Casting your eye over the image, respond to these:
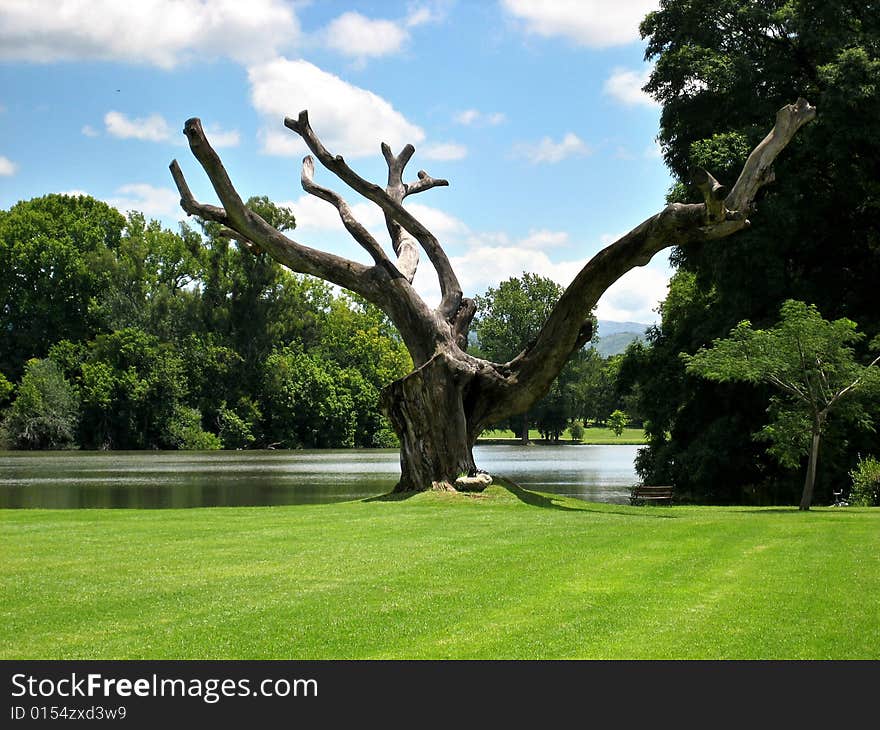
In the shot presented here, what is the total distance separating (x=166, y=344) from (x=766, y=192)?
54.7 meters

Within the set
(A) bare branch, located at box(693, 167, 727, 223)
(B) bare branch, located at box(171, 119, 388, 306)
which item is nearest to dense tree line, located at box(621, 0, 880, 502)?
(A) bare branch, located at box(693, 167, 727, 223)

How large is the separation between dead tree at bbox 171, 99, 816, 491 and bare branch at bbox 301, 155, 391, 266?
0.12 ft

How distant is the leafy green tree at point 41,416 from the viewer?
69.1 m

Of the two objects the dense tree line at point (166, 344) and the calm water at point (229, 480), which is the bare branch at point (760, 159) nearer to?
the calm water at point (229, 480)

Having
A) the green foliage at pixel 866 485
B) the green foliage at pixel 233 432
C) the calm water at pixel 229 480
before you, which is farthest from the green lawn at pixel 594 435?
the green foliage at pixel 866 485

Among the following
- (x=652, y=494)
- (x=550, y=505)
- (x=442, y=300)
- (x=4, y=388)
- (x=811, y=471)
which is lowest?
(x=652, y=494)

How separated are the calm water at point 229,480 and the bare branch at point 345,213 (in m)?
7.19

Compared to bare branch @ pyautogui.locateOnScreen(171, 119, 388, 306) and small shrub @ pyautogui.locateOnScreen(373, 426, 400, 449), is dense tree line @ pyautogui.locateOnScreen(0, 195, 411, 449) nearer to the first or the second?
small shrub @ pyautogui.locateOnScreen(373, 426, 400, 449)

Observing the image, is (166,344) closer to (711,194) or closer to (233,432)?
(233,432)

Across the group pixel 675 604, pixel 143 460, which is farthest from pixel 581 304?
pixel 143 460

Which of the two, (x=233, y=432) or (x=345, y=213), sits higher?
(x=345, y=213)

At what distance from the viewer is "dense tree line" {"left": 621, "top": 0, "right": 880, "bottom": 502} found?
89.8 feet

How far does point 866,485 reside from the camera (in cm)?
2414

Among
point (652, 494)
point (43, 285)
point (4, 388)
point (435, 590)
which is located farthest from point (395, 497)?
point (43, 285)
